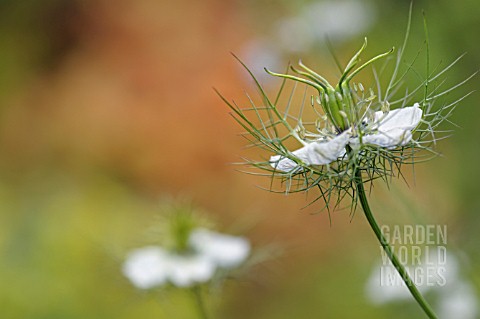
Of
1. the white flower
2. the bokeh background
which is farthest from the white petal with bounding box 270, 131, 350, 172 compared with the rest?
the bokeh background

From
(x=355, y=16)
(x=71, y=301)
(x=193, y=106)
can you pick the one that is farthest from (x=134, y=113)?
(x=355, y=16)

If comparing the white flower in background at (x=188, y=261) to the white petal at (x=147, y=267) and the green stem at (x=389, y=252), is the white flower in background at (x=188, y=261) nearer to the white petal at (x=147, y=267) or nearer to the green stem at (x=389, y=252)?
the white petal at (x=147, y=267)

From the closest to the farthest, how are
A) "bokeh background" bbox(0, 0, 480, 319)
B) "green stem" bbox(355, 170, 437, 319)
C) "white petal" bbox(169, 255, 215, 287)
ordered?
"green stem" bbox(355, 170, 437, 319) < "white petal" bbox(169, 255, 215, 287) < "bokeh background" bbox(0, 0, 480, 319)

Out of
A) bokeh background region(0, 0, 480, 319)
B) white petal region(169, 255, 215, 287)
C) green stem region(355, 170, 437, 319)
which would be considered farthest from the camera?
bokeh background region(0, 0, 480, 319)

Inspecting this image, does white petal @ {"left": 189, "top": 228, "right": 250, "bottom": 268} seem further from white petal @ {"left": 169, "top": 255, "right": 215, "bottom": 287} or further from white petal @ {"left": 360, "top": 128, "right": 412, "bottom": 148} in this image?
white petal @ {"left": 360, "top": 128, "right": 412, "bottom": 148}

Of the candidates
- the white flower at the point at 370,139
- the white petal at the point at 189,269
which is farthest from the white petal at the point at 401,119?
the white petal at the point at 189,269

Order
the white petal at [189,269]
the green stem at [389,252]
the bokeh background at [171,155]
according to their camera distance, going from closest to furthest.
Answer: the green stem at [389,252]
the white petal at [189,269]
the bokeh background at [171,155]

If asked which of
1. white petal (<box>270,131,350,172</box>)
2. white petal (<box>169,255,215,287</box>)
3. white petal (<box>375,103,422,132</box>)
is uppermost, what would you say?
white petal (<box>169,255,215,287</box>)
